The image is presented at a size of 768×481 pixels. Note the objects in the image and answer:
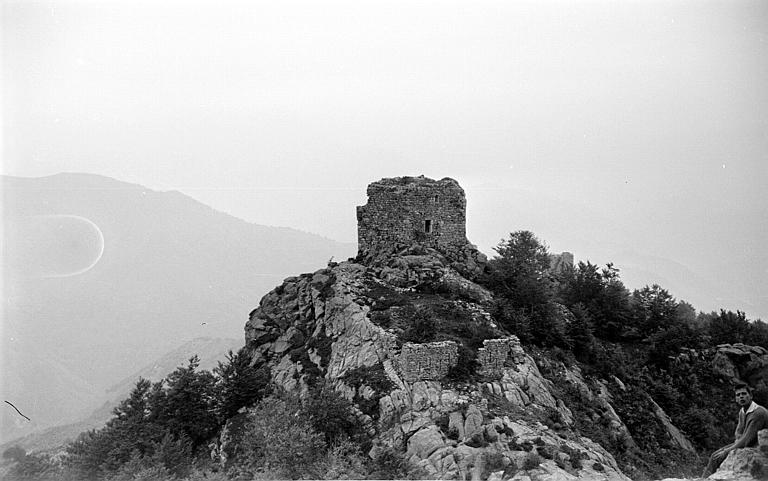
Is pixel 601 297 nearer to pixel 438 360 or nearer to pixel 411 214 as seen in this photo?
pixel 411 214

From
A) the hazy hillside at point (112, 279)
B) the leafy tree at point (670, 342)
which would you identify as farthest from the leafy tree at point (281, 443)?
the hazy hillside at point (112, 279)

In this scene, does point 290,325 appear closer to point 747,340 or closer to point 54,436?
point 747,340

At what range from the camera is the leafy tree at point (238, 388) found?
20328mm

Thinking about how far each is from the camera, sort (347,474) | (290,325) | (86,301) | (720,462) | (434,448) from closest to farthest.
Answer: (720,462), (347,474), (434,448), (290,325), (86,301)

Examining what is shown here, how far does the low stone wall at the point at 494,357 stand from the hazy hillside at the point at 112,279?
60177 millimetres

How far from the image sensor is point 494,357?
17.8 metres

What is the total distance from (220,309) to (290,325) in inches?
3659

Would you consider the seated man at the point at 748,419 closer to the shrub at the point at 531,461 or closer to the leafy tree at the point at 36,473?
the shrub at the point at 531,461

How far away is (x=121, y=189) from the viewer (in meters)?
142

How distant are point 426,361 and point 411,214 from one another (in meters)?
9.81

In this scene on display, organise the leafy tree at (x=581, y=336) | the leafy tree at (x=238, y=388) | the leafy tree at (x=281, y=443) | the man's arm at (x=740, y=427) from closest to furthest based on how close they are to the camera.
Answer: the man's arm at (x=740, y=427) < the leafy tree at (x=281, y=443) < the leafy tree at (x=238, y=388) < the leafy tree at (x=581, y=336)

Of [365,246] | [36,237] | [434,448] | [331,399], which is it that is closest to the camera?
[434,448]

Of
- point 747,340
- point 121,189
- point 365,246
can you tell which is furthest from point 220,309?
point 747,340

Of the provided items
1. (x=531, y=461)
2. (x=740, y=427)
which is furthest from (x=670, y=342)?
(x=740, y=427)
